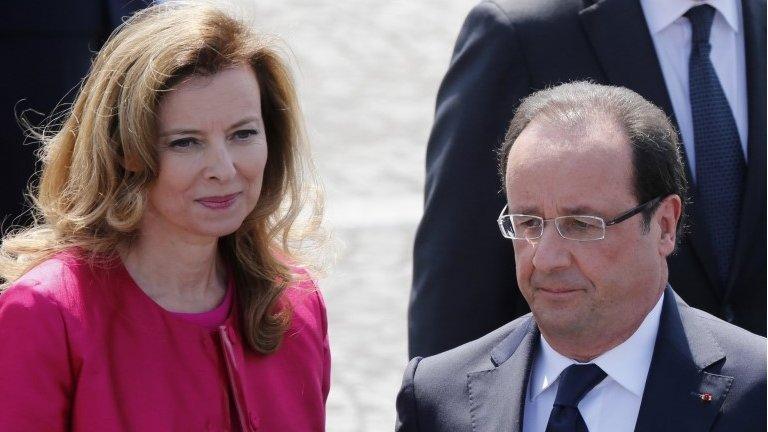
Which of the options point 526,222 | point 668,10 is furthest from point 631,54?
point 526,222

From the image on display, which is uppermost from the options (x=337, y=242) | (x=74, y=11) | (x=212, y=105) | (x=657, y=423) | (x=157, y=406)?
(x=74, y=11)

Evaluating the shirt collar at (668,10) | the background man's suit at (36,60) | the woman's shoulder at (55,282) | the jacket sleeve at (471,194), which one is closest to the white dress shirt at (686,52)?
the shirt collar at (668,10)

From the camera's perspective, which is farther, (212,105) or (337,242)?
(337,242)

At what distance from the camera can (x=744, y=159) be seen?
146 inches

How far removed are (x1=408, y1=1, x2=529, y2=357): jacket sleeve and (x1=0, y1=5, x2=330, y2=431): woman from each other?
40 centimetres

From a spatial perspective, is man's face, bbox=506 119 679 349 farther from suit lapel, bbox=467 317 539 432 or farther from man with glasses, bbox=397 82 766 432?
suit lapel, bbox=467 317 539 432

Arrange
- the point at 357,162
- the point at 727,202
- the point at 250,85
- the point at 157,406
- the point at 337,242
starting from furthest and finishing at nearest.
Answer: the point at 357,162
the point at 337,242
the point at 727,202
the point at 250,85
the point at 157,406

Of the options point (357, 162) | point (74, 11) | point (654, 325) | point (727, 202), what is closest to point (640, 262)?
point (654, 325)

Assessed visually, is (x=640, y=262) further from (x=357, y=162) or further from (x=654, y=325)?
(x=357, y=162)

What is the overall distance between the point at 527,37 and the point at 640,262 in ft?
3.20

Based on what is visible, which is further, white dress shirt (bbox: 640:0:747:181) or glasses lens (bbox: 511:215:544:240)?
white dress shirt (bbox: 640:0:747:181)

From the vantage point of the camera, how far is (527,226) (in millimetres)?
2939

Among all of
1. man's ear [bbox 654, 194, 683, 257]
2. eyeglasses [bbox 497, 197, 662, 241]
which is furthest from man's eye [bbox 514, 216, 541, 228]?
man's ear [bbox 654, 194, 683, 257]

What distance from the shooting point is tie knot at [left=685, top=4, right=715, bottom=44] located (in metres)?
3.73
